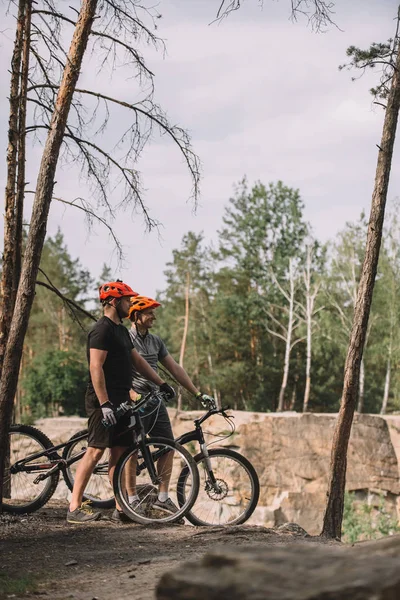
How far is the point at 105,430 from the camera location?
697cm

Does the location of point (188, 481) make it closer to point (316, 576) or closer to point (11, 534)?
point (11, 534)

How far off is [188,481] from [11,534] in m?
1.50

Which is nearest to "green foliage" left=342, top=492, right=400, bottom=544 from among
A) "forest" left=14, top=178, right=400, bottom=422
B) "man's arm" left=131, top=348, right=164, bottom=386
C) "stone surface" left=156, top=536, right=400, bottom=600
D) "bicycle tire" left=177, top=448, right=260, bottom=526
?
"forest" left=14, top=178, right=400, bottom=422

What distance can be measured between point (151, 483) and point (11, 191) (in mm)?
4043

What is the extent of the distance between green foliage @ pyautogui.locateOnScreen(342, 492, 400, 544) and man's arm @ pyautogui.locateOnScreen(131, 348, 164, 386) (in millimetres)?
18779

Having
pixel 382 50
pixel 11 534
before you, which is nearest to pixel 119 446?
pixel 11 534

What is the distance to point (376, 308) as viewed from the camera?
41656 mm

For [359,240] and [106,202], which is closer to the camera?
[106,202]

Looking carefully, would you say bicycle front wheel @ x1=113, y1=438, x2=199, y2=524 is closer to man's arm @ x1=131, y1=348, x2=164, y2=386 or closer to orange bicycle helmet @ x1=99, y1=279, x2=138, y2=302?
man's arm @ x1=131, y1=348, x2=164, y2=386

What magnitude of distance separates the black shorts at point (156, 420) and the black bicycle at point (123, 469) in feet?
0.24

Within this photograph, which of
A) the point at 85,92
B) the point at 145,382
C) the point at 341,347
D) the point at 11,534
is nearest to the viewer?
the point at 11,534

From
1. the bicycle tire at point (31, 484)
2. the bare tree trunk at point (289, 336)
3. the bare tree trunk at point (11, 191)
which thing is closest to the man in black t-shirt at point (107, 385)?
the bicycle tire at point (31, 484)

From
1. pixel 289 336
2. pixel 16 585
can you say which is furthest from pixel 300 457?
pixel 16 585

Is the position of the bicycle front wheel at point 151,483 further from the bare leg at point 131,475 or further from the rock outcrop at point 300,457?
the rock outcrop at point 300,457
